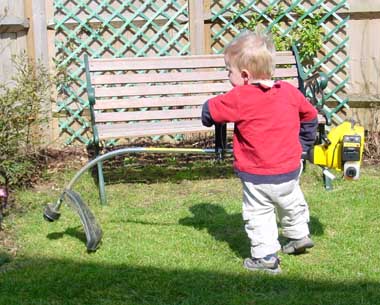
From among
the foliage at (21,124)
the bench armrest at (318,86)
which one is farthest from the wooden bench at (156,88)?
the foliage at (21,124)

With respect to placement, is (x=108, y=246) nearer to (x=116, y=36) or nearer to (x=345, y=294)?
(x=345, y=294)

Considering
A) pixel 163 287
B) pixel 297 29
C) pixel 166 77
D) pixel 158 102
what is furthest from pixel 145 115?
pixel 163 287

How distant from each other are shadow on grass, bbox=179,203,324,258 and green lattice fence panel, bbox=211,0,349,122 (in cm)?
223

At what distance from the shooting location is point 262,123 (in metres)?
3.69

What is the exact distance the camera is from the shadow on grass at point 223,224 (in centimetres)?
431

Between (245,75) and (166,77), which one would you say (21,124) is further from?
(245,75)

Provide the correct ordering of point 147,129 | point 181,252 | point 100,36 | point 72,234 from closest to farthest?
point 181,252 < point 72,234 < point 147,129 < point 100,36

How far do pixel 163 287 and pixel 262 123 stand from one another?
0.93 metres

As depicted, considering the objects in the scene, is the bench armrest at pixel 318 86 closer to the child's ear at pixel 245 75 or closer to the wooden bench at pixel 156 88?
the wooden bench at pixel 156 88

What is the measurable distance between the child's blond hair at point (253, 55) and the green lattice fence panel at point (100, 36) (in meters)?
3.12

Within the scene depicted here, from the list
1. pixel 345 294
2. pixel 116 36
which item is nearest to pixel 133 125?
pixel 116 36

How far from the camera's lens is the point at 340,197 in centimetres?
516

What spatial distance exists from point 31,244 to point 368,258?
74.7 inches

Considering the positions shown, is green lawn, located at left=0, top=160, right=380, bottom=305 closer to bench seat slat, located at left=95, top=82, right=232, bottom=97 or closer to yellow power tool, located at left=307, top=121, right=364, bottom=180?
yellow power tool, located at left=307, top=121, right=364, bottom=180
